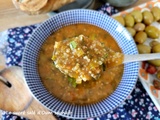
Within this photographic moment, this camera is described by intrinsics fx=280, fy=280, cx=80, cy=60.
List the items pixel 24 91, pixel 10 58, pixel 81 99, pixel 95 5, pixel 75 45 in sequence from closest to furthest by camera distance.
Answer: pixel 75 45 → pixel 81 99 → pixel 24 91 → pixel 10 58 → pixel 95 5

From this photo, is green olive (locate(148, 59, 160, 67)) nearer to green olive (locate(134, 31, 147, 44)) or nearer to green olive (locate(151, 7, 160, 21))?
green olive (locate(134, 31, 147, 44))

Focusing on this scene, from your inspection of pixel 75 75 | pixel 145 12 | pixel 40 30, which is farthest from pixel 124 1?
pixel 75 75

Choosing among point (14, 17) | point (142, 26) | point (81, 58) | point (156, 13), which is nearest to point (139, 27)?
point (142, 26)

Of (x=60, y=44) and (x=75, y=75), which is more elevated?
(x=60, y=44)

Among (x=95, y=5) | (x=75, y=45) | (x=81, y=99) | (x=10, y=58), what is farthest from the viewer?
(x=95, y=5)

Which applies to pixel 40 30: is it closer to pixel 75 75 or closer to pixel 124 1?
pixel 75 75

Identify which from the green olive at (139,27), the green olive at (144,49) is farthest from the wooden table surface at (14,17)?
the green olive at (144,49)
